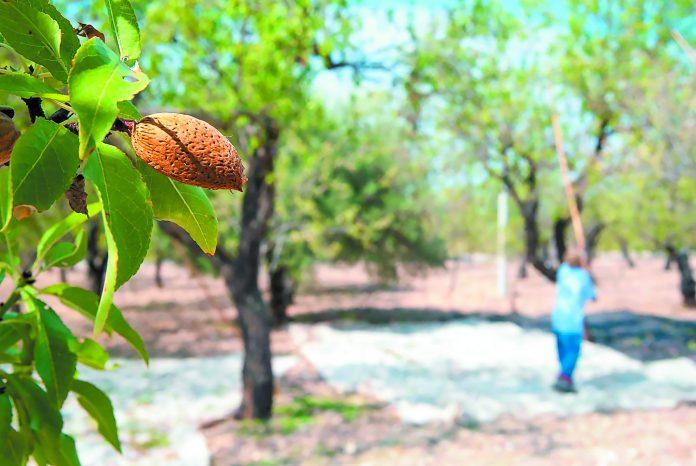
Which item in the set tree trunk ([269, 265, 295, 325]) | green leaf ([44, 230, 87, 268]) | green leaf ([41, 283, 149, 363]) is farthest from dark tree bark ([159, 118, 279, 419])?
tree trunk ([269, 265, 295, 325])

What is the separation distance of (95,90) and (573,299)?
8476 mm

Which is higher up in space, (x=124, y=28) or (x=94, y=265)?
(x=124, y=28)

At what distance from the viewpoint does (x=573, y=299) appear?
840 centimetres

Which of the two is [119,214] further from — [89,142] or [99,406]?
[99,406]

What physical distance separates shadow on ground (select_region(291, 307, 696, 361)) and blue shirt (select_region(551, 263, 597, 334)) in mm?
3211

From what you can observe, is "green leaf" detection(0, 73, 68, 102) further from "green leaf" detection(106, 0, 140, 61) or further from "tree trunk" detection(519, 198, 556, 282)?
"tree trunk" detection(519, 198, 556, 282)

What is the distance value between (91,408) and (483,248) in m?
37.8

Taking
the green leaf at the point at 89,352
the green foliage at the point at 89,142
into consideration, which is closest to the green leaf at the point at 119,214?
the green foliage at the point at 89,142

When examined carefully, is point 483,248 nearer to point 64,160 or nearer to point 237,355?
point 237,355

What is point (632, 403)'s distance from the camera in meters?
7.81

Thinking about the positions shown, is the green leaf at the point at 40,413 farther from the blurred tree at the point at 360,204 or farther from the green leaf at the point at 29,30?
the blurred tree at the point at 360,204

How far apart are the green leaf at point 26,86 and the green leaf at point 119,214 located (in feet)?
0.23

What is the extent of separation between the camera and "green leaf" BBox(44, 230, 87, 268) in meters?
1.38

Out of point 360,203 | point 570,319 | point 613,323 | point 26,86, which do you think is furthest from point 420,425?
point 360,203
